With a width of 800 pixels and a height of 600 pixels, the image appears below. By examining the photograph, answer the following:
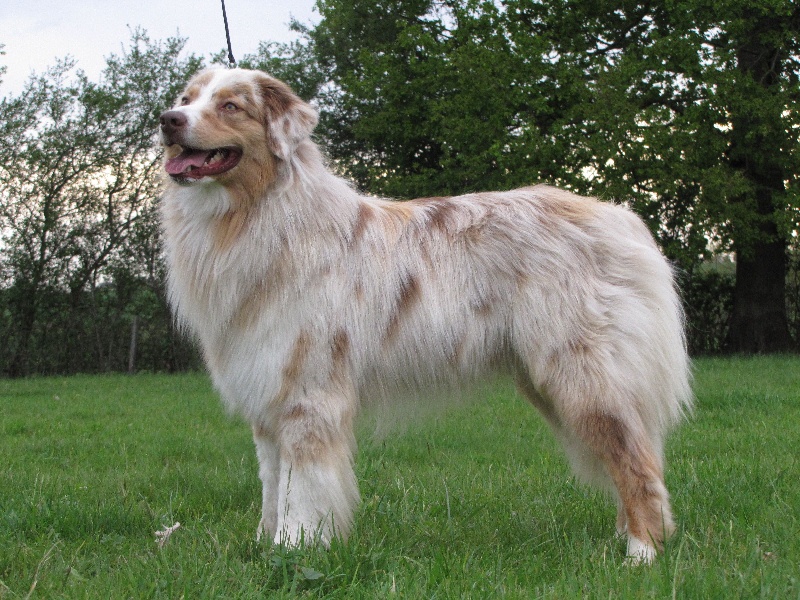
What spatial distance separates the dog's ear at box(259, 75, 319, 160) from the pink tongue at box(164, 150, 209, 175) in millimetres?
327

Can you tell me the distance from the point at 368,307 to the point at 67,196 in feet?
54.7

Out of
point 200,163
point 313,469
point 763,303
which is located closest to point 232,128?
point 200,163

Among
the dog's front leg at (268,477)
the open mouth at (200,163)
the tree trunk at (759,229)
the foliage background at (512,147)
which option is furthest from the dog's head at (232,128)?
the tree trunk at (759,229)

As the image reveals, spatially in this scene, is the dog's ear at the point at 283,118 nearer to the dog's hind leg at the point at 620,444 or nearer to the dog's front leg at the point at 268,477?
the dog's front leg at the point at 268,477

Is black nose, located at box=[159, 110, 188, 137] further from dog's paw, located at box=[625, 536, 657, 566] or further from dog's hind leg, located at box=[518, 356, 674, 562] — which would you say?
dog's paw, located at box=[625, 536, 657, 566]

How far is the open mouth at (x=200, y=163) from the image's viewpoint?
3.75 m

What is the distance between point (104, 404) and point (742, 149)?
41.3 feet

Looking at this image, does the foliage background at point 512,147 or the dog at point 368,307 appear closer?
the dog at point 368,307

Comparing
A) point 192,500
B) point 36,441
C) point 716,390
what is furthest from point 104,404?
point 716,390

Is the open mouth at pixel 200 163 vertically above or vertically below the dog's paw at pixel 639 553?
above

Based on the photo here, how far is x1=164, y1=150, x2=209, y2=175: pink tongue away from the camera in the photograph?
3.76 meters

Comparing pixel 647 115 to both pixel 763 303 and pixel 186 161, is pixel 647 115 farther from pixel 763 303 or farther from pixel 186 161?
pixel 186 161

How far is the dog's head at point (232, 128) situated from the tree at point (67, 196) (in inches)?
582

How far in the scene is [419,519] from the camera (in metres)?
4.09
